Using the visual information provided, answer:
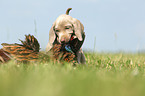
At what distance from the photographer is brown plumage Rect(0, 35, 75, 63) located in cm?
318

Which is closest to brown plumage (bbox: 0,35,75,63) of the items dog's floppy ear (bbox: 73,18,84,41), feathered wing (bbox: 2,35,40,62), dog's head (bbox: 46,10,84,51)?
feathered wing (bbox: 2,35,40,62)

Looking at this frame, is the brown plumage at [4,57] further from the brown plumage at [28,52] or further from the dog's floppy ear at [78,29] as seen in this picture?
the dog's floppy ear at [78,29]

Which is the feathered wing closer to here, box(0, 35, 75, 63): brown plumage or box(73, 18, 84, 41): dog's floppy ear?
box(0, 35, 75, 63): brown plumage

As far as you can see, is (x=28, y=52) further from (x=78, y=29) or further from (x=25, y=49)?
(x=78, y=29)

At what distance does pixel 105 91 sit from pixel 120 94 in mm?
92

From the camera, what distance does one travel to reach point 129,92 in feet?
3.72

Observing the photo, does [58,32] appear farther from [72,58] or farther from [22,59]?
[22,59]

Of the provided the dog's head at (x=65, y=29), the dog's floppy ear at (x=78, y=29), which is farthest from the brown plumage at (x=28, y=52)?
the dog's floppy ear at (x=78, y=29)

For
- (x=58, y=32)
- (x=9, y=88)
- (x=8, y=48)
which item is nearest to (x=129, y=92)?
(x=9, y=88)

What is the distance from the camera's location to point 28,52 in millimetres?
3193

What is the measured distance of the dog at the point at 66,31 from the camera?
10.7 ft

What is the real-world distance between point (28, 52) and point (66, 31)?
2.43 feet

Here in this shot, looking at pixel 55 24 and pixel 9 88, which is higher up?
pixel 55 24

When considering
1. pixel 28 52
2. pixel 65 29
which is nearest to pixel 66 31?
pixel 65 29
